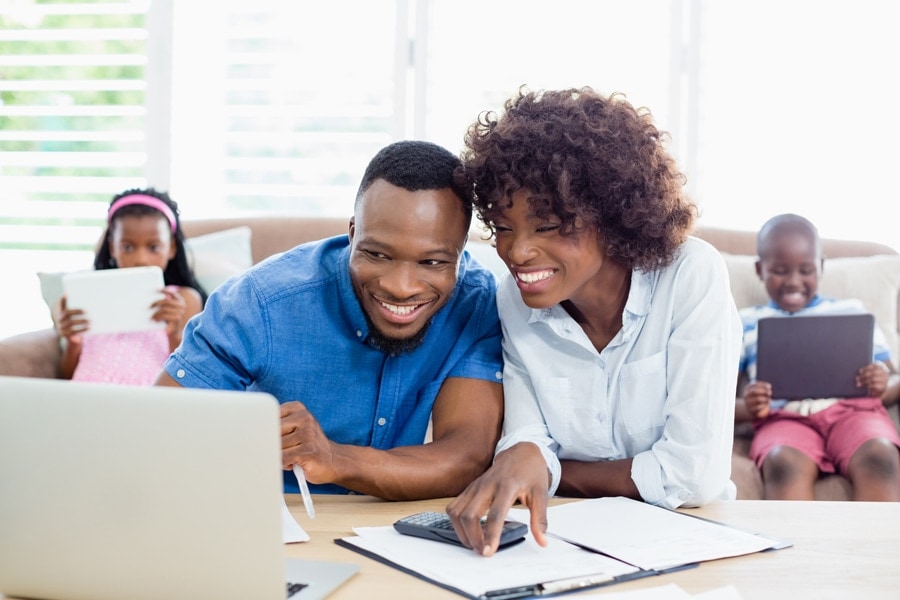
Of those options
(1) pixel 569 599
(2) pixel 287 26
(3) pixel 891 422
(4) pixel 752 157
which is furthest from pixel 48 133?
(1) pixel 569 599

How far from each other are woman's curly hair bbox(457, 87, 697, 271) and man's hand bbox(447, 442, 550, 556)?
367mm

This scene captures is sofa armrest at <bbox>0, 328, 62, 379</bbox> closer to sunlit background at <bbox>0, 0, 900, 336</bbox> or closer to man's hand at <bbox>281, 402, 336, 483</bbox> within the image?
sunlit background at <bbox>0, 0, 900, 336</bbox>

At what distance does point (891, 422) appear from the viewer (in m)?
2.36

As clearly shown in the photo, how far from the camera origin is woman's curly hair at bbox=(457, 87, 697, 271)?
1325 mm

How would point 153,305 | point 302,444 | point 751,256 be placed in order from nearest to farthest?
point 302,444
point 153,305
point 751,256

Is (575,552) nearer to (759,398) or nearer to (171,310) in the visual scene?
(759,398)

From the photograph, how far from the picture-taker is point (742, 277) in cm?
259

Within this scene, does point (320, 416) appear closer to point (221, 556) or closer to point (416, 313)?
point (416, 313)

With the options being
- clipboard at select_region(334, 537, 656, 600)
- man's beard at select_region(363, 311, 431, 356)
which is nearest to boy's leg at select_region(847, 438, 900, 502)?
man's beard at select_region(363, 311, 431, 356)

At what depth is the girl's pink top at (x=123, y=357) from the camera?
246 cm

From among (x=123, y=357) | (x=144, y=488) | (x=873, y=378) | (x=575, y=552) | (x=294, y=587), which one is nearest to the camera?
(x=144, y=488)

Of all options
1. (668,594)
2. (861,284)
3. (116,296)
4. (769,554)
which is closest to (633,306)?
(769,554)

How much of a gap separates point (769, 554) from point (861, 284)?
5.58 feet

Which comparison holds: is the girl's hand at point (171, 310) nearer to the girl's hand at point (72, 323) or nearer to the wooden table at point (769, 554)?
the girl's hand at point (72, 323)
